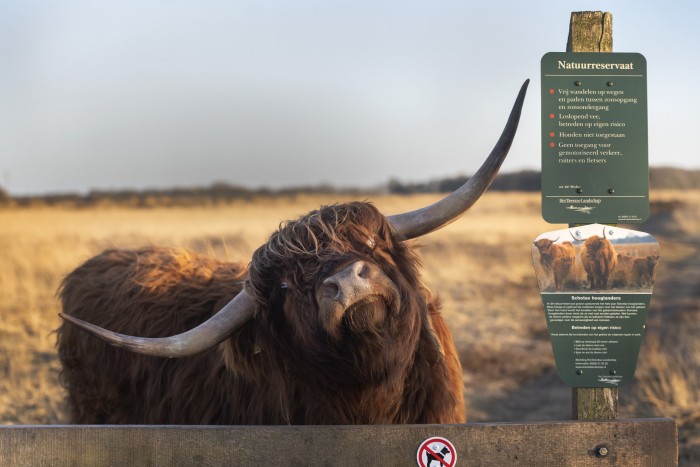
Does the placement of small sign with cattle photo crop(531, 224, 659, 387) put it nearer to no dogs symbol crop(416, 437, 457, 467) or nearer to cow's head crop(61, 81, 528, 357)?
cow's head crop(61, 81, 528, 357)

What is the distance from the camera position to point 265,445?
346 centimetres

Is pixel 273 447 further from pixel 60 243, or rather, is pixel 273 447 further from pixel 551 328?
pixel 60 243

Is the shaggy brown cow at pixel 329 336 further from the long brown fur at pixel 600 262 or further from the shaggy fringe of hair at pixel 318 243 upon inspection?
the long brown fur at pixel 600 262

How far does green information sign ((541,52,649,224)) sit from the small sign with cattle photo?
0.36 ft

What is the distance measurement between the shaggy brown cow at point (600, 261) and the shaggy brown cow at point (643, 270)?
105 mm

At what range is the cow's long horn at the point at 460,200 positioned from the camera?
3.77 meters

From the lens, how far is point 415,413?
392cm

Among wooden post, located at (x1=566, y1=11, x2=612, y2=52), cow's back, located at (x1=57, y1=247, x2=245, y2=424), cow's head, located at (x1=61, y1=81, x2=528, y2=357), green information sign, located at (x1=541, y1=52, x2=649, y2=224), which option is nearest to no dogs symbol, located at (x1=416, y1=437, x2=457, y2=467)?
cow's head, located at (x1=61, y1=81, x2=528, y2=357)

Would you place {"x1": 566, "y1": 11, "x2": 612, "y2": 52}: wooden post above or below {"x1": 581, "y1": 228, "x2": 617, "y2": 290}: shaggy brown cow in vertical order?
above

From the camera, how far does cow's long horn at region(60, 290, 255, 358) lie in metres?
3.58

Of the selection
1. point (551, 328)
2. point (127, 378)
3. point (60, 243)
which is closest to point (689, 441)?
point (551, 328)

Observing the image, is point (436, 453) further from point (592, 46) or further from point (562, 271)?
point (592, 46)

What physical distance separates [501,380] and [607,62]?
265 inches

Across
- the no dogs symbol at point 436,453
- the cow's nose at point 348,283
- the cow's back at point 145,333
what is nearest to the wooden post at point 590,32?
the cow's nose at point 348,283
